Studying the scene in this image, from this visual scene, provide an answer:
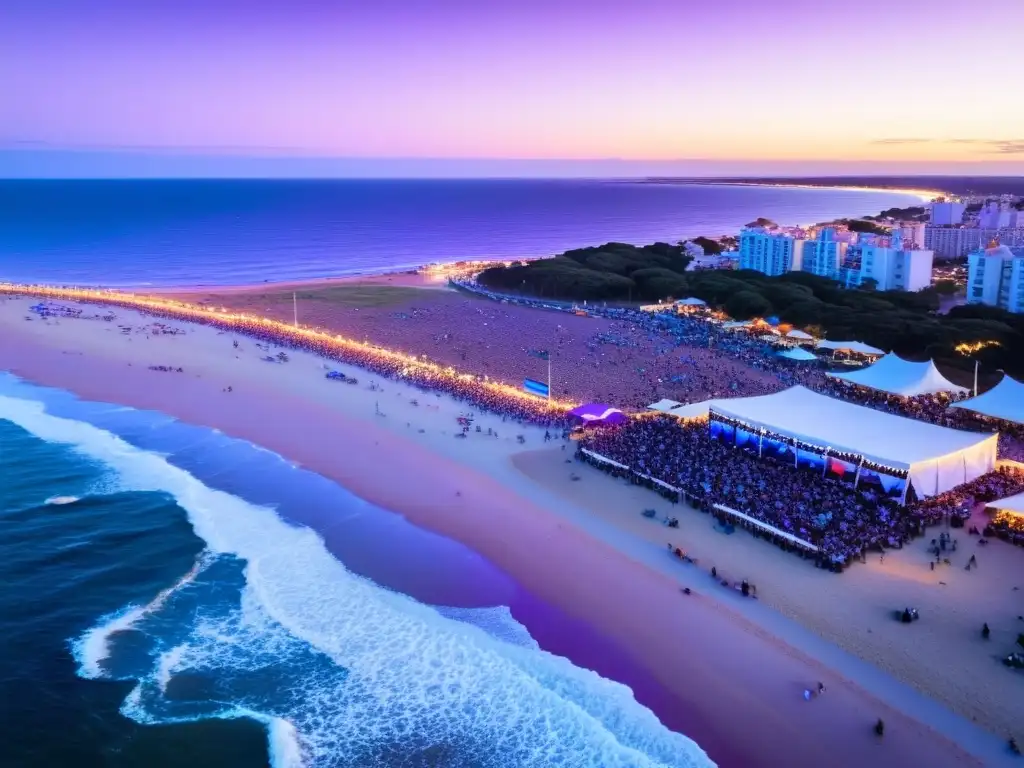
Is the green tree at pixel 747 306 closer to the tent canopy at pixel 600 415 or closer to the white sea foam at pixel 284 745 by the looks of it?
the tent canopy at pixel 600 415

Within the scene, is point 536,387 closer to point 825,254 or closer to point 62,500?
point 62,500

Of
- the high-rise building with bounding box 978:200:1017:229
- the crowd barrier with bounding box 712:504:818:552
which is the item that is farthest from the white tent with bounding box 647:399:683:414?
the high-rise building with bounding box 978:200:1017:229

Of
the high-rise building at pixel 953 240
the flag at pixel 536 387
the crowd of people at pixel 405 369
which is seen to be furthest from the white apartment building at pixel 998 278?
the crowd of people at pixel 405 369

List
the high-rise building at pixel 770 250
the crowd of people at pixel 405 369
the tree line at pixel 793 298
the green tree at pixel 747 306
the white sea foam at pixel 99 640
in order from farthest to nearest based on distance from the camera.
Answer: the high-rise building at pixel 770 250 < the green tree at pixel 747 306 < the tree line at pixel 793 298 < the crowd of people at pixel 405 369 < the white sea foam at pixel 99 640

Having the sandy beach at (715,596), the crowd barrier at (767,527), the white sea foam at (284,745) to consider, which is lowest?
the white sea foam at (284,745)

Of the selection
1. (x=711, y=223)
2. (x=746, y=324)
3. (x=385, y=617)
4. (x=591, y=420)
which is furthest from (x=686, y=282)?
(x=711, y=223)

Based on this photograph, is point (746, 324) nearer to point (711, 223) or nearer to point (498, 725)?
point (498, 725)
